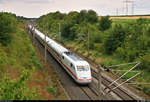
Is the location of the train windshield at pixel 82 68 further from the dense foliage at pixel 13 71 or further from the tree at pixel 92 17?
the tree at pixel 92 17

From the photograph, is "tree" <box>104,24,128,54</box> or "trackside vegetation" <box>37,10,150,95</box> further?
"tree" <box>104,24,128,54</box>

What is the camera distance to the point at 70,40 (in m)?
69.9

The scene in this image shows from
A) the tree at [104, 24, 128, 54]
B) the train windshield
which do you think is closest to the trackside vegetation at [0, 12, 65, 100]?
the train windshield

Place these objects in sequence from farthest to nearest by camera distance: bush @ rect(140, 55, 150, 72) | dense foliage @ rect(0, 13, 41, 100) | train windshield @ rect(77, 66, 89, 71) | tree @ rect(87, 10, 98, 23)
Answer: tree @ rect(87, 10, 98, 23)
bush @ rect(140, 55, 150, 72)
train windshield @ rect(77, 66, 89, 71)
dense foliage @ rect(0, 13, 41, 100)

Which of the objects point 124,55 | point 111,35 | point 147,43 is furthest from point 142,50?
point 111,35

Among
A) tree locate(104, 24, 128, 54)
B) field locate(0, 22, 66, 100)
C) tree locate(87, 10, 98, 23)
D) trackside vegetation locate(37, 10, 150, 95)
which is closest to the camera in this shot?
field locate(0, 22, 66, 100)

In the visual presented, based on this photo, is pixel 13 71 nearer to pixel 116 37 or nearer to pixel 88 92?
pixel 88 92

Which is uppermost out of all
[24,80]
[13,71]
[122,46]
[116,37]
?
[116,37]

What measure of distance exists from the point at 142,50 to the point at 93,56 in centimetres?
1395

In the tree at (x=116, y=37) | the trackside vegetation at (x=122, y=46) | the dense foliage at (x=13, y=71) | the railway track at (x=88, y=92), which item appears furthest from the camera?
the tree at (x=116, y=37)

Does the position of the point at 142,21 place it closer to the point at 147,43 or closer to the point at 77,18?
the point at 147,43

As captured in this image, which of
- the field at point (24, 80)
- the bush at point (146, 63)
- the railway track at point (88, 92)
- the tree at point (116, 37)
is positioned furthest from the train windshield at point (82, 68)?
the tree at point (116, 37)

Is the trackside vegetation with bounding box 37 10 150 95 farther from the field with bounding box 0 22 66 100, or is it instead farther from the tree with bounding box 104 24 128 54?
the field with bounding box 0 22 66 100

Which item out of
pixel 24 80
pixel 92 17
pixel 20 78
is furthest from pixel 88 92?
pixel 92 17
